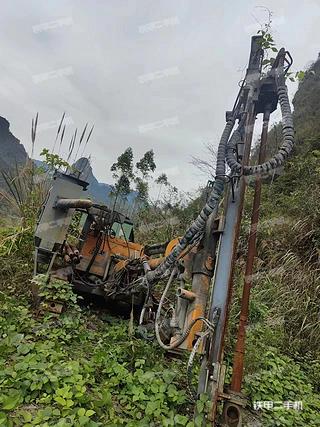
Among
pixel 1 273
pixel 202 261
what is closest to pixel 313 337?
pixel 202 261

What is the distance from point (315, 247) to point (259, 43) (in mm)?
4305

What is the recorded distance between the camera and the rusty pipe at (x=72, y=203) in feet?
14.1

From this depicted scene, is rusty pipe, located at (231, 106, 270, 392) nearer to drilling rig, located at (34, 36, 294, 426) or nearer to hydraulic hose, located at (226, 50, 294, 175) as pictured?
drilling rig, located at (34, 36, 294, 426)

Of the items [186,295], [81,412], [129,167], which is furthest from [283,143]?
[129,167]

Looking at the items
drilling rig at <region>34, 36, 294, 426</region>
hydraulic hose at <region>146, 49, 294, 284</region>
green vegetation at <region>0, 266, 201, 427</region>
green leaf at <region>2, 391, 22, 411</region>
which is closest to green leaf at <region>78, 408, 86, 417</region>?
green vegetation at <region>0, 266, 201, 427</region>

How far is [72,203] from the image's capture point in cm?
439

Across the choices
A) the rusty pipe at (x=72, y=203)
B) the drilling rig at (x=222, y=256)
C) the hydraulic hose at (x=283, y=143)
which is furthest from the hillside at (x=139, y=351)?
the rusty pipe at (x=72, y=203)

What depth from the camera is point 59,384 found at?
8.82 ft

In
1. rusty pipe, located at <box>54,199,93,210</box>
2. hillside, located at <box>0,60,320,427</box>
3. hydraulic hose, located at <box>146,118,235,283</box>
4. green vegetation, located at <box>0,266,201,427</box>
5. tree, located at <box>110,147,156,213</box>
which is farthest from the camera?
tree, located at <box>110,147,156,213</box>

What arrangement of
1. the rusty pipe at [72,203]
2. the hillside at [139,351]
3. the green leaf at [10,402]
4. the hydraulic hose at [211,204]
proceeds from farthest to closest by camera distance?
1. the rusty pipe at [72,203]
2. the hydraulic hose at [211,204]
3. the hillside at [139,351]
4. the green leaf at [10,402]

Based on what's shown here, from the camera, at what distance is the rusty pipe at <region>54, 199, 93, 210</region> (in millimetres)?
4289

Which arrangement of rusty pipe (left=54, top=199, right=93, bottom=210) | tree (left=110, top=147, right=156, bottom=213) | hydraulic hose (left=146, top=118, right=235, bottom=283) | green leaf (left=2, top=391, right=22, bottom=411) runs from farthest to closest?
tree (left=110, top=147, right=156, bottom=213)
rusty pipe (left=54, top=199, right=93, bottom=210)
hydraulic hose (left=146, top=118, right=235, bottom=283)
green leaf (left=2, top=391, right=22, bottom=411)

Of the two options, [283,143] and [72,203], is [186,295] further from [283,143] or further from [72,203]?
[72,203]

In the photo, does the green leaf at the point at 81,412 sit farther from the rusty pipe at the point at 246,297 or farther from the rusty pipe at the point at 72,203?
the rusty pipe at the point at 72,203
